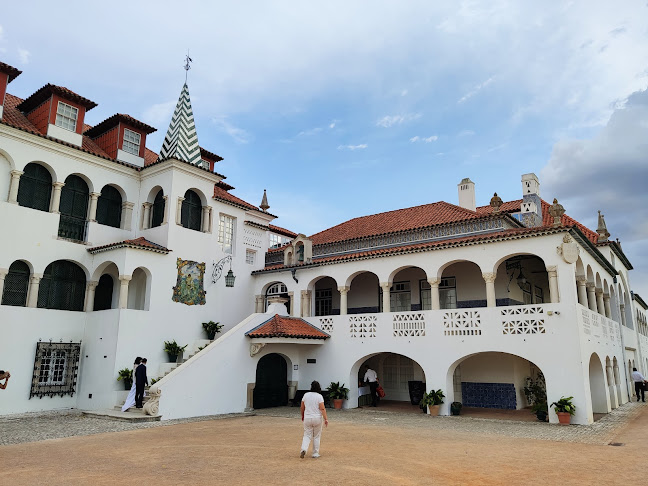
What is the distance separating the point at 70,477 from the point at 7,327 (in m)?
10.1

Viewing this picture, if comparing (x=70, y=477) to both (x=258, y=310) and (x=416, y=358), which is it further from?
(x=258, y=310)

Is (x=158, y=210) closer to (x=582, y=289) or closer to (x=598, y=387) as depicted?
(x=582, y=289)

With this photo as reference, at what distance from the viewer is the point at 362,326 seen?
59.6 feet

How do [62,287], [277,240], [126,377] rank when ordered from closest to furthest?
1. [126,377]
2. [62,287]
3. [277,240]

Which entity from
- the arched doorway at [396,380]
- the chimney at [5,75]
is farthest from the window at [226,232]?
the chimney at [5,75]

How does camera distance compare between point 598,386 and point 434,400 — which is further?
point 598,386

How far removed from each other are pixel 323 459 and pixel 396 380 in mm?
12498

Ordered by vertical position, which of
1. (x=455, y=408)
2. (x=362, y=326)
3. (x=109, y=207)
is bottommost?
(x=455, y=408)

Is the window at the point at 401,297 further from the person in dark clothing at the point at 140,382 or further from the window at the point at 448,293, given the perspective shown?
the person in dark clothing at the point at 140,382

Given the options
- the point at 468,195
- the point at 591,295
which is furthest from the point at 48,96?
the point at 591,295

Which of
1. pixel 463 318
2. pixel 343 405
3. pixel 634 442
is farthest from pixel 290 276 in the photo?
pixel 634 442

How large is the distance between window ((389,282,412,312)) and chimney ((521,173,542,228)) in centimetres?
539

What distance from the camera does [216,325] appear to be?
19578 mm

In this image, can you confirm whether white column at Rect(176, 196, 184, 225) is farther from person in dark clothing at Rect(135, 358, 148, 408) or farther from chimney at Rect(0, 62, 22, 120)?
chimney at Rect(0, 62, 22, 120)
